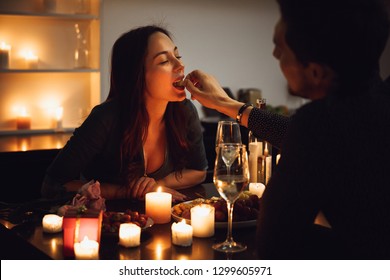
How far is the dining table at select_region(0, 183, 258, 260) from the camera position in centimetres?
140

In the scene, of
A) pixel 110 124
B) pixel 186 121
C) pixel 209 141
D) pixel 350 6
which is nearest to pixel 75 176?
pixel 110 124

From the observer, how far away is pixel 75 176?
227 centimetres

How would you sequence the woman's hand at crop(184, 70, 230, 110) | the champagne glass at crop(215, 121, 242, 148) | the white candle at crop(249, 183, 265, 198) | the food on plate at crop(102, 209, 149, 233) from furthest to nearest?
1. the woman's hand at crop(184, 70, 230, 110)
2. the white candle at crop(249, 183, 265, 198)
3. the champagne glass at crop(215, 121, 242, 148)
4. the food on plate at crop(102, 209, 149, 233)

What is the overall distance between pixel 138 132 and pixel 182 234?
93 cm

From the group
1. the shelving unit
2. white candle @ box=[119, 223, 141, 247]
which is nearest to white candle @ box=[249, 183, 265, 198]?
white candle @ box=[119, 223, 141, 247]

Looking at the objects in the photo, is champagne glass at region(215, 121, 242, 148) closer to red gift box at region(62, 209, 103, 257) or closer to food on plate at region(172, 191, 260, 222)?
food on plate at region(172, 191, 260, 222)

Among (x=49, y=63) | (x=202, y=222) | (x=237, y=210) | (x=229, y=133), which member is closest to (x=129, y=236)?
(x=202, y=222)

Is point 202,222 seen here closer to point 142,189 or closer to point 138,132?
point 142,189

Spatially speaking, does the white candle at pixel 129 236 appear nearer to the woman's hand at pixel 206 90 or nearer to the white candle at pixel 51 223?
the white candle at pixel 51 223

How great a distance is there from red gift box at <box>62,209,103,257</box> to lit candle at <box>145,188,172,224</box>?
267 millimetres

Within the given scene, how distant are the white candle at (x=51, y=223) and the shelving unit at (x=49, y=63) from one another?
2.78m

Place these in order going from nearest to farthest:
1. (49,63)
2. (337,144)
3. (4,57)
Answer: (337,144), (4,57), (49,63)

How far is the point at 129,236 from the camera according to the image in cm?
144
